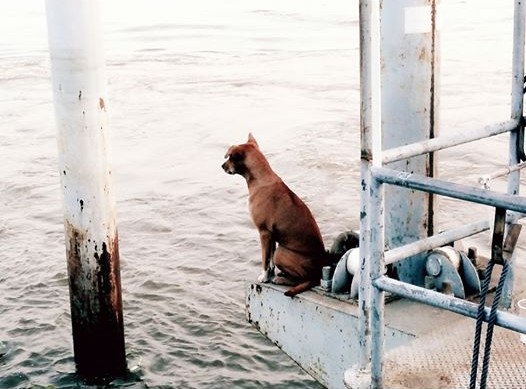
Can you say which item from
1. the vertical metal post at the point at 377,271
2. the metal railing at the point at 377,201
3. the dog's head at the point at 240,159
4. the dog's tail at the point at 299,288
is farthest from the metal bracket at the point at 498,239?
the dog's head at the point at 240,159

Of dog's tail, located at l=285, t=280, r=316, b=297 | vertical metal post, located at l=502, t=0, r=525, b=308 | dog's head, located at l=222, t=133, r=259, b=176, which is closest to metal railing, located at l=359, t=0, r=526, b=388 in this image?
vertical metal post, located at l=502, t=0, r=525, b=308

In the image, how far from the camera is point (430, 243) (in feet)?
12.0

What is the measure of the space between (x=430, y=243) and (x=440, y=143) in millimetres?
477

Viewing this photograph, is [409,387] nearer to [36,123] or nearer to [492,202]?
[492,202]

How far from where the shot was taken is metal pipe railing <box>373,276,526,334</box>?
8.70 ft

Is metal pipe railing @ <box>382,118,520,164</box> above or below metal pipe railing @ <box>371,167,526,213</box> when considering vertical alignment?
above

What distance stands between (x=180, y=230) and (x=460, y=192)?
23.3 ft

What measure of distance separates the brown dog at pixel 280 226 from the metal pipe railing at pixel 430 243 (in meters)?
1.40

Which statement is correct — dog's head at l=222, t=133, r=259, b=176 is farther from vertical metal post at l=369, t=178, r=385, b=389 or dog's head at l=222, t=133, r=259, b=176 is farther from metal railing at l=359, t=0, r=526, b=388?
vertical metal post at l=369, t=178, r=385, b=389

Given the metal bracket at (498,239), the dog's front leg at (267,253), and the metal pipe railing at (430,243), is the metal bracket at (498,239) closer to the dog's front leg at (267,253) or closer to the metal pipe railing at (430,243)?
the metal pipe railing at (430,243)

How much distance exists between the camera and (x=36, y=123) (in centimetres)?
1492

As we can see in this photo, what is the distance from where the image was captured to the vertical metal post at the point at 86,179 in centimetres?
521

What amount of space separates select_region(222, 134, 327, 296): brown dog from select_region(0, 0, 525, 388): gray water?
0.94 metres

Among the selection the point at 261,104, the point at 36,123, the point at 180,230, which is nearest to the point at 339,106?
the point at 261,104
